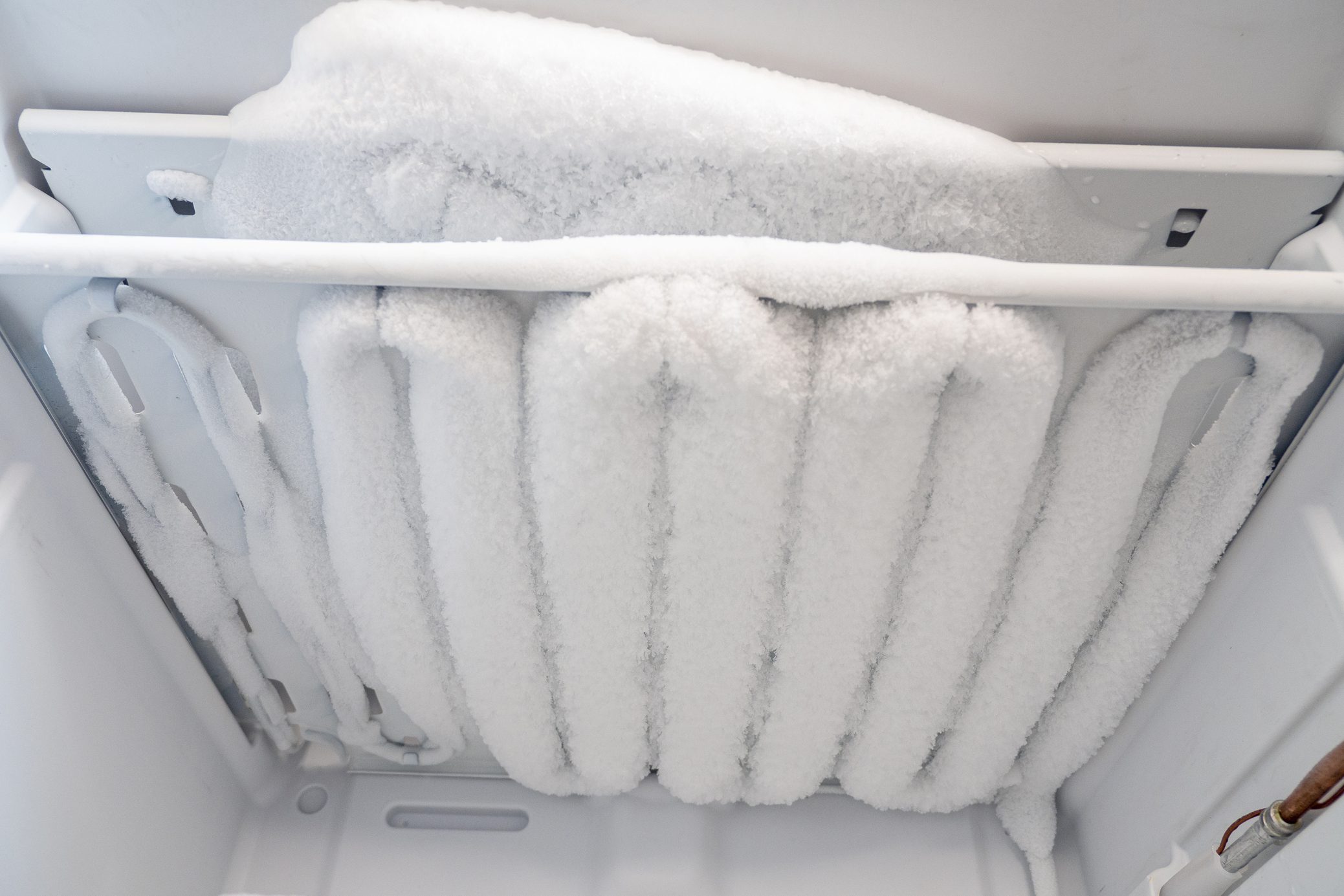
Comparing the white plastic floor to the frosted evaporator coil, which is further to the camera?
the white plastic floor

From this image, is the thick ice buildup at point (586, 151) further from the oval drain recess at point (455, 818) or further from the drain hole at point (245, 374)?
the oval drain recess at point (455, 818)

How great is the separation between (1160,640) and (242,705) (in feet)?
2.67

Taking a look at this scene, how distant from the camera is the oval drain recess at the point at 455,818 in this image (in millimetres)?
943

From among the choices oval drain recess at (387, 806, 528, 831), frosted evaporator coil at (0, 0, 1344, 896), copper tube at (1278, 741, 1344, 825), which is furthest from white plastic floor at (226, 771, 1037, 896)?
copper tube at (1278, 741, 1344, 825)

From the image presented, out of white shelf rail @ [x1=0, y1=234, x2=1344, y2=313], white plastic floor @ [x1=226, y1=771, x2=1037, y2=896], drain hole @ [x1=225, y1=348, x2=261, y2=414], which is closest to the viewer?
white shelf rail @ [x1=0, y1=234, x2=1344, y2=313]

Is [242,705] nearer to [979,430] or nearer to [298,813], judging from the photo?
[298,813]

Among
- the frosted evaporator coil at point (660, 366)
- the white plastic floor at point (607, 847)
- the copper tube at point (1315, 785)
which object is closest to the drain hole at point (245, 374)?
the frosted evaporator coil at point (660, 366)

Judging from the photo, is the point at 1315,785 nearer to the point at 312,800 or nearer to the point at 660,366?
the point at 660,366

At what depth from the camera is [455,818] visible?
0.95 meters

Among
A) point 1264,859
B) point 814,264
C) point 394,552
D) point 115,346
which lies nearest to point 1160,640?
point 1264,859

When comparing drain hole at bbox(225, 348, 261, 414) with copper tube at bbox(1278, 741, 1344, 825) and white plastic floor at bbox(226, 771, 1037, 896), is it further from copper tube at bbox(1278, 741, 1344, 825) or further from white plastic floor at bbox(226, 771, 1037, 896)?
copper tube at bbox(1278, 741, 1344, 825)

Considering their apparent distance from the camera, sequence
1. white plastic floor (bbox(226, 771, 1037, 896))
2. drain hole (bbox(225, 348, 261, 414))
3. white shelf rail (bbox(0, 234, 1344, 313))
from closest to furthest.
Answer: white shelf rail (bbox(0, 234, 1344, 313)) < drain hole (bbox(225, 348, 261, 414)) < white plastic floor (bbox(226, 771, 1037, 896))

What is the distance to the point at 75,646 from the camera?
68 centimetres

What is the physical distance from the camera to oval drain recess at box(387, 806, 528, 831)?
943 millimetres
